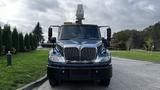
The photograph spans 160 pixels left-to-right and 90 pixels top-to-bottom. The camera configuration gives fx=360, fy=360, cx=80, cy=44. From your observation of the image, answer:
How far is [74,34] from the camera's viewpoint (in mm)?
14188

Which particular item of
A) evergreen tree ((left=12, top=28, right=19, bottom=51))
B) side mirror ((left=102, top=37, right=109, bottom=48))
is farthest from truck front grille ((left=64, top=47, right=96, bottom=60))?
evergreen tree ((left=12, top=28, right=19, bottom=51))

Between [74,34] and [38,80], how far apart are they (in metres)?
2.39

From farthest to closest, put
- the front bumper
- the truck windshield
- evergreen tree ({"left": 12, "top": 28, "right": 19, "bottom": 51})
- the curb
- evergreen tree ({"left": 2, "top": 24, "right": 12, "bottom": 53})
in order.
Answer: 1. evergreen tree ({"left": 12, "top": 28, "right": 19, "bottom": 51})
2. evergreen tree ({"left": 2, "top": 24, "right": 12, "bottom": 53})
3. the truck windshield
4. the curb
5. the front bumper

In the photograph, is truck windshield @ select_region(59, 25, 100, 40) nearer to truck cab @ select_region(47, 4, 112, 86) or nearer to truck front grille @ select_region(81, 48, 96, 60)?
truck cab @ select_region(47, 4, 112, 86)

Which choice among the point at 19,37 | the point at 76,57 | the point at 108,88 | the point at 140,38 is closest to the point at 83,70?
the point at 76,57

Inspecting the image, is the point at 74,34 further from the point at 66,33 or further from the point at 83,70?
the point at 83,70

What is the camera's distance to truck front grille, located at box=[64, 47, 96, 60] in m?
12.5

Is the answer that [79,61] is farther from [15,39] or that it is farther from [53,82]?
[15,39]

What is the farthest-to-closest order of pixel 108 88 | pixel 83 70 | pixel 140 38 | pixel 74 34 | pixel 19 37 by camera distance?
pixel 140 38 → pixel 19 37 → pixel 74 34 → pixel 108 88 → pixel 83 70

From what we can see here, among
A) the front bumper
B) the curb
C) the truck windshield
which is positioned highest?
the truck windshield

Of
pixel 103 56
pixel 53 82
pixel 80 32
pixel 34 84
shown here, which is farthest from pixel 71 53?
pixel 34 84

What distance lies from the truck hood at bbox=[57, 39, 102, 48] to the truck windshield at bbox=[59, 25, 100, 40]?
536 millimetres

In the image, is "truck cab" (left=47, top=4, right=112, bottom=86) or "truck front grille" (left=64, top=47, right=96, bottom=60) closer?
"truck cab" (left=47, top=4, right=112, bottom=86)

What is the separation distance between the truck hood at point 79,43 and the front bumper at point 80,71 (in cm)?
79
